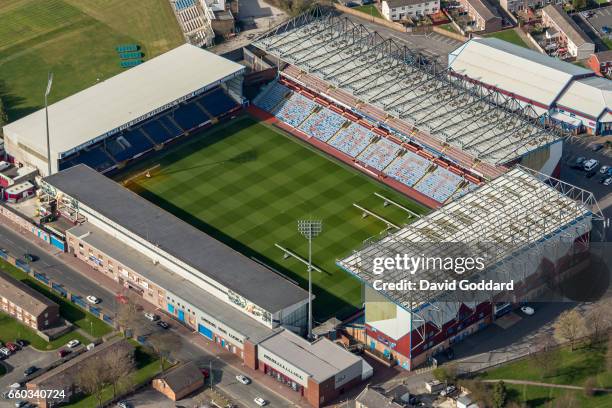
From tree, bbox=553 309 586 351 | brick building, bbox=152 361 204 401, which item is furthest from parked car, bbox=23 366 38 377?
tree, bbox=553 309 586 351

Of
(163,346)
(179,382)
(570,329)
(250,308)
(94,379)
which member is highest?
(250,308)

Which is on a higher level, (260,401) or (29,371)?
(29,371)

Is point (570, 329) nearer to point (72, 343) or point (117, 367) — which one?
point (117, 367)

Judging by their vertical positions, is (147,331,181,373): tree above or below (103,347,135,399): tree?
below

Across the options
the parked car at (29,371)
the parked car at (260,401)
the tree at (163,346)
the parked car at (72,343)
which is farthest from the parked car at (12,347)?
the parked car at (260,401)

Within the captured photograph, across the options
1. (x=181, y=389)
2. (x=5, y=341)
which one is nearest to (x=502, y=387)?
(x=181, y=389)

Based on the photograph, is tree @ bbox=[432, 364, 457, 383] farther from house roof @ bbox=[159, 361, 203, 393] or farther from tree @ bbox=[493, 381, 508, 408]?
house roof @ bbox=[159, 361, 203, 393]

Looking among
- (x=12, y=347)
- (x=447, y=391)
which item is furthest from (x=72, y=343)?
(x=447, y=391)

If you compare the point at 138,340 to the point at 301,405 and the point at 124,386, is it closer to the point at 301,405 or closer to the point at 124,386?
the point at 124,386
